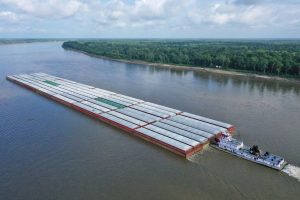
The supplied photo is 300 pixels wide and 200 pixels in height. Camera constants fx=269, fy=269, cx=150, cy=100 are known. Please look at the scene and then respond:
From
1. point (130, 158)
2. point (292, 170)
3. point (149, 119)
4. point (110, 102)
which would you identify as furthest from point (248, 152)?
point (110, 102)

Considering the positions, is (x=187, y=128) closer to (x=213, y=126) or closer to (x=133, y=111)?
(x=213, y=126)

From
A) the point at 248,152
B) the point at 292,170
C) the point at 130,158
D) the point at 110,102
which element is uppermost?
the point at 110,102

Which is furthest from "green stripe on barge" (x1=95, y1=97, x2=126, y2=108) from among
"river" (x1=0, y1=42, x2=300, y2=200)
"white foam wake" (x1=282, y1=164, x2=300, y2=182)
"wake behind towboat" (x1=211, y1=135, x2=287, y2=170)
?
"white foam wake" (x1=282, y1=164, x2=300, y2=182)

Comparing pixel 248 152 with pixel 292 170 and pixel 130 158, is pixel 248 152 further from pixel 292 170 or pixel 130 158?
pixel 130 158

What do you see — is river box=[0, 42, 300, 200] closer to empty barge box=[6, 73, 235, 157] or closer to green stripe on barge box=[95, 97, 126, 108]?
empty barge box=[6, 73, 235, 157]

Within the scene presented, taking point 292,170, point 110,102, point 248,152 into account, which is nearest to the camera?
point 292,170

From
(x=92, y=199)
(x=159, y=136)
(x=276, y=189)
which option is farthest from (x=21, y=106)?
(x=276, y=189)

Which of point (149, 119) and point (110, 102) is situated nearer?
point (149, 119)
